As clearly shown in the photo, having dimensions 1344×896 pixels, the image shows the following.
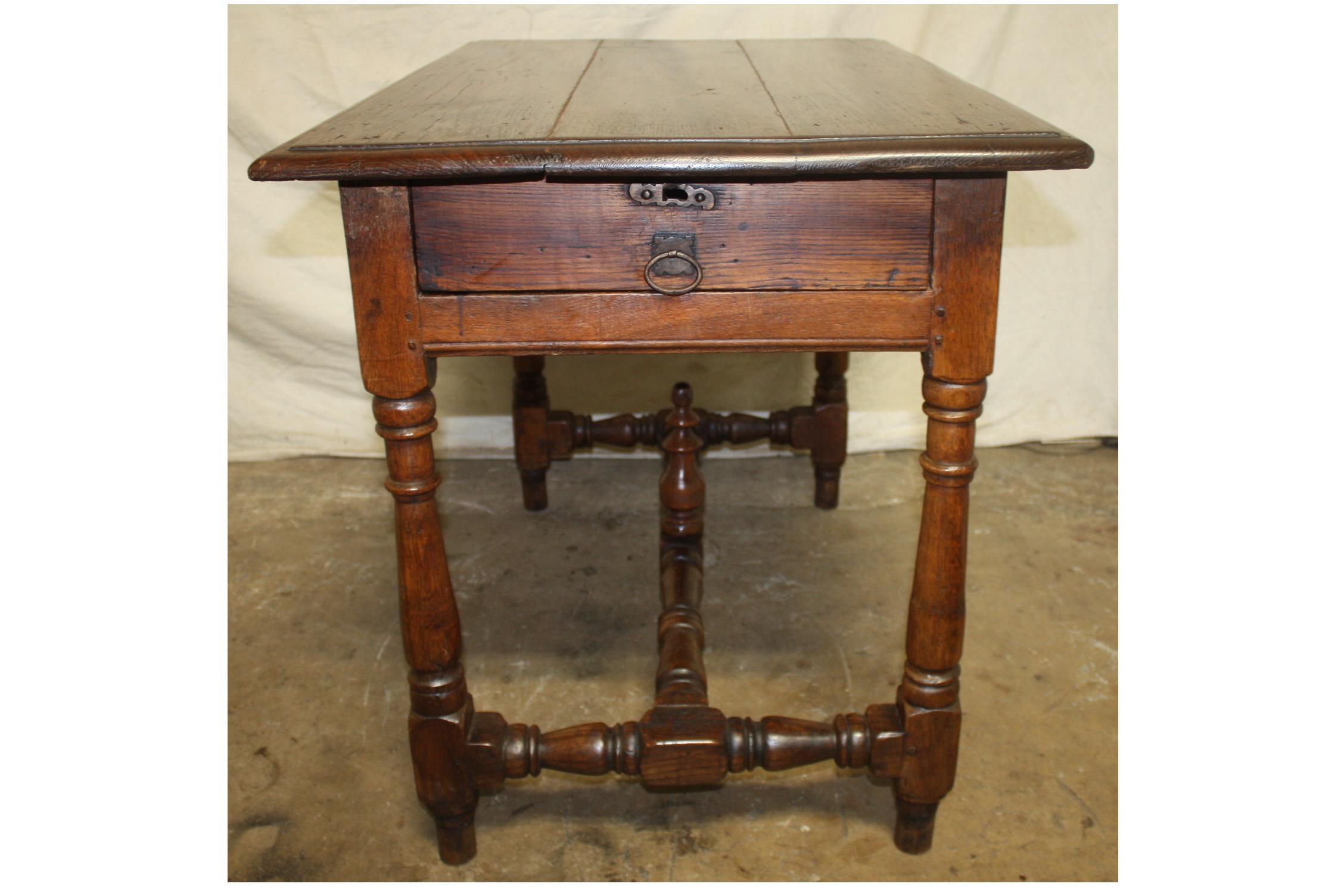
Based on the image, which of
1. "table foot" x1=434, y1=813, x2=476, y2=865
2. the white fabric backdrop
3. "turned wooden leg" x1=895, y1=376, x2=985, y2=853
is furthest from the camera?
the white fabric backdrop

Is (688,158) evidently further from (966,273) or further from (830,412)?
(830,412)

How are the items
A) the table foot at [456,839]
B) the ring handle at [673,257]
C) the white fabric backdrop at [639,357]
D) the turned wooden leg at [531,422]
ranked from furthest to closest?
the white fabric backdrop at [639,357], the turned wooden leg at [531,422], the table foot at [456,839], the ring handle at [673,257]

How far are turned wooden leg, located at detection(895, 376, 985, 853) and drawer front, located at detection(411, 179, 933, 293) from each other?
205 millimetres

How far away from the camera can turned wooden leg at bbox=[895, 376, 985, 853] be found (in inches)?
59.0

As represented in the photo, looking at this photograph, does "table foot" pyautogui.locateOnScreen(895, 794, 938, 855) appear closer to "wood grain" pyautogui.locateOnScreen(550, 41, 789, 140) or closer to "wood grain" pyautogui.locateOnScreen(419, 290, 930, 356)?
"wood grain" pyautogui.locateOnScreen(419, 290, 930, 356)

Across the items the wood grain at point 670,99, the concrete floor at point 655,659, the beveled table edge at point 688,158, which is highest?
the wood grain at point 670,99

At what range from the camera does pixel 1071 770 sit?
1.86 meters

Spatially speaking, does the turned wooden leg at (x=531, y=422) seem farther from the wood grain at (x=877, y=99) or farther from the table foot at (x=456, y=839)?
the table foot at (x=456, y=839)

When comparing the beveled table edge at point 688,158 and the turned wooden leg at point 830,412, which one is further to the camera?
the turned wooden leg at point 830,412

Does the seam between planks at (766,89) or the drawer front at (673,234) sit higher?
the seam between planks at (766,89)

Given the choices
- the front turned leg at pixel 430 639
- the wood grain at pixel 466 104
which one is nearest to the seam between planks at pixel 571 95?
the wood grain at pixel 466 104

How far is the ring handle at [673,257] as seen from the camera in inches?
54.6

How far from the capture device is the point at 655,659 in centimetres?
219

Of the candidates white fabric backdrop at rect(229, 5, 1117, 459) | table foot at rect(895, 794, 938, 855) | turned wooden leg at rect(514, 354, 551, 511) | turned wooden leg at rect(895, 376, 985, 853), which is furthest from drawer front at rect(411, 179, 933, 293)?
white fabric backdrop at rect(229, 5, 1117, 459)
